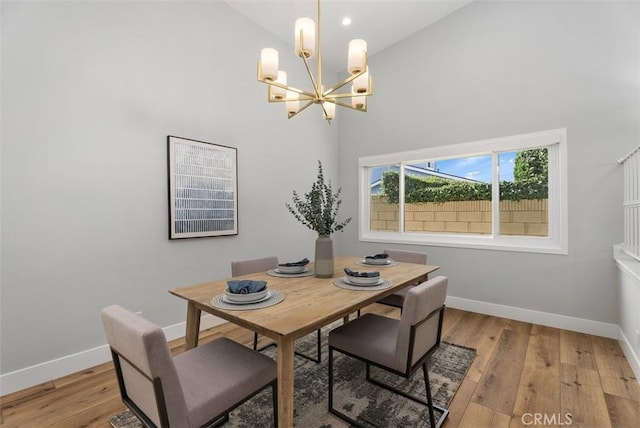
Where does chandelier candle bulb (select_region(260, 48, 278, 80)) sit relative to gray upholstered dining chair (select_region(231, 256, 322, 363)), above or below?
above

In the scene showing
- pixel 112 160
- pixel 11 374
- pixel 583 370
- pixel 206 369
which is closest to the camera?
pixel 206 369

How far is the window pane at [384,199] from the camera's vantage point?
423cm

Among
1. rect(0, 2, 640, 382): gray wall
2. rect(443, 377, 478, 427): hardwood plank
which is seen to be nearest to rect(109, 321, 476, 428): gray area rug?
rect(443, 377, 478, 427): hardwood plank

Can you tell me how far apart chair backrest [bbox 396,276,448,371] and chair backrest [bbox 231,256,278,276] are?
1280 mm

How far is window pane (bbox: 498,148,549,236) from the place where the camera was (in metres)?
3.08

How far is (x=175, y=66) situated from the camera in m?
2.72

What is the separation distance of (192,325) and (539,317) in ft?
11.0

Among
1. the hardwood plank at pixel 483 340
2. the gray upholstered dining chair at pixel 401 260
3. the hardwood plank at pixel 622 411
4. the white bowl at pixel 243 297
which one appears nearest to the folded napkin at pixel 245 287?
the white bowl at pixel 243 297

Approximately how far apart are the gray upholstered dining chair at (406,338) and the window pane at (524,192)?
225 cm

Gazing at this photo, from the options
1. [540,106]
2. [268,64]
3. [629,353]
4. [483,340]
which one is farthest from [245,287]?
[540,106]

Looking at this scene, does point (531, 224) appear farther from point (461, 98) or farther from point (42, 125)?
Result: point (42, 125)

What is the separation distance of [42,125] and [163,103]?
0.90m

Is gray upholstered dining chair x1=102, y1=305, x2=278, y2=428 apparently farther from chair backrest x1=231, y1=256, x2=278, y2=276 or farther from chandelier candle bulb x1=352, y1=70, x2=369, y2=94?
chandelier candle bulb x1=352, y1=70, x2=369, y2=94

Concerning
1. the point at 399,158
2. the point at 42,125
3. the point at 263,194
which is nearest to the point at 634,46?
the point at 399,158
